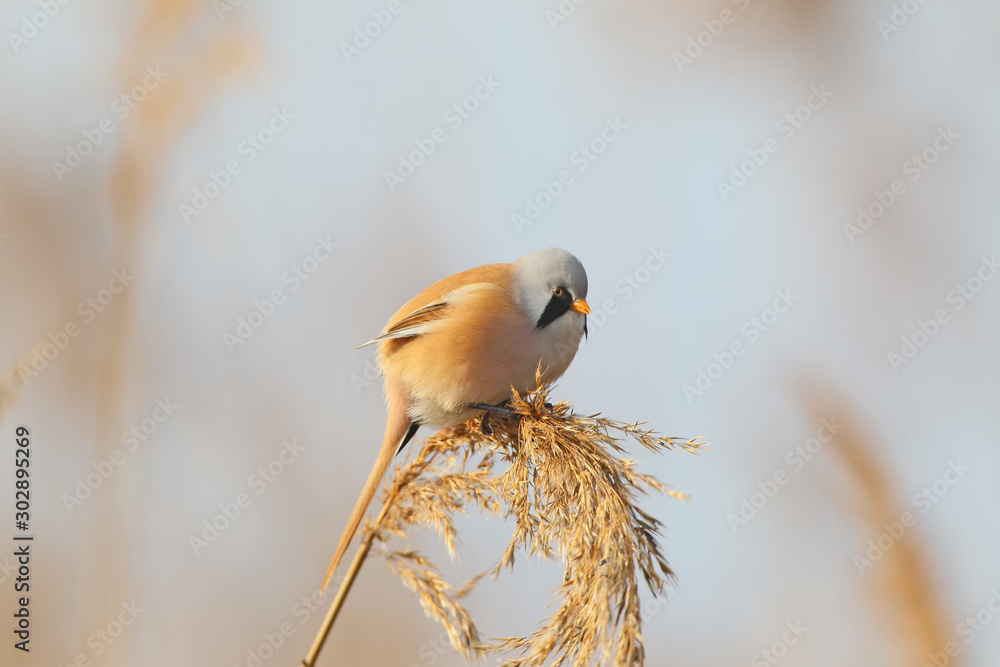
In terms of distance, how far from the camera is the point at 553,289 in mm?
2814

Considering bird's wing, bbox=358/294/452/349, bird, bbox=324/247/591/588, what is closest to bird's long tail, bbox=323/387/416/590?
bird, bbox=324/247/591/588

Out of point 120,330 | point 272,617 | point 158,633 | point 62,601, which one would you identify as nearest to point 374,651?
point 272,617

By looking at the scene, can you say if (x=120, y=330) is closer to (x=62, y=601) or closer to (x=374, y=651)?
(x=62, y=601)

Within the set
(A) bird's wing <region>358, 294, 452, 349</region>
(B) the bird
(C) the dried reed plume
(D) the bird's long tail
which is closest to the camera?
(C) the dried reed plume

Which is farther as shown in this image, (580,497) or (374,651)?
(374,651)

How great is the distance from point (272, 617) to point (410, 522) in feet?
9.47

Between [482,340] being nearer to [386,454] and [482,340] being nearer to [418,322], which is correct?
[418,322]

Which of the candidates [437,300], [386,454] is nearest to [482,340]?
[437,300]

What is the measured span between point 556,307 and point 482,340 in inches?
12.2

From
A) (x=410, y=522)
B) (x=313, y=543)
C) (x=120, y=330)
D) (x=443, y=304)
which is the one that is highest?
(x=443, y=304)

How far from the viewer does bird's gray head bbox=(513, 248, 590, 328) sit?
279cm

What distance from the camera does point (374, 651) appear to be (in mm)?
4582

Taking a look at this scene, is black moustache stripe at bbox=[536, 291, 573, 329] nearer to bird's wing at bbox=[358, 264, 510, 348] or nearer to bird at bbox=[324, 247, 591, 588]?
bird at bbox=[324, 247, 591, 588]

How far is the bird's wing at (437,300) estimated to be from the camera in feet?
9.45
